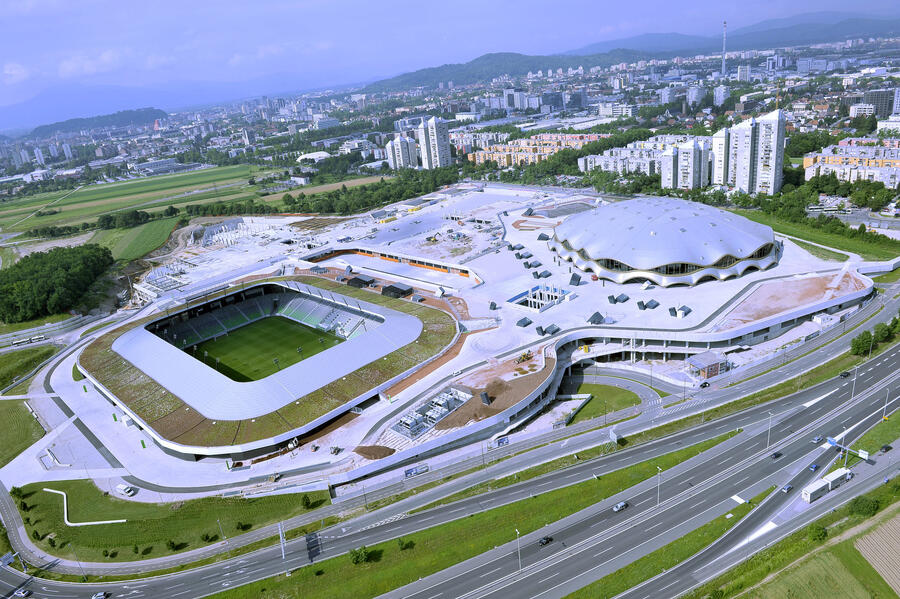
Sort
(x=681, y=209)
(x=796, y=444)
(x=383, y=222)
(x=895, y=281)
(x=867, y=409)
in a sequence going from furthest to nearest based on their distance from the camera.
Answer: (x=383, y=222), (x=681, y=209), (x=895, y=281), (x=867, y=409), (x=796, y=444)

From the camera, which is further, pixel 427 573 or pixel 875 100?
pixel 875 100

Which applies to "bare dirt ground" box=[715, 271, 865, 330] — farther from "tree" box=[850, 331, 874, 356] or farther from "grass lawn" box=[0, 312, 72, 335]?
"grass lawn" box=[0, 312, 72, 335]

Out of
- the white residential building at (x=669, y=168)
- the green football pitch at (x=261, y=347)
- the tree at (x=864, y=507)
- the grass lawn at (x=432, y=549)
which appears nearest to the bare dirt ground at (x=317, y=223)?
the green football pitch at (x=261, y=347)

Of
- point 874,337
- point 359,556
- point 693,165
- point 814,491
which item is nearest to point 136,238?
point 359,556

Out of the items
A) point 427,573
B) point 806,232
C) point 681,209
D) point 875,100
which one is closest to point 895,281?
point 806,232

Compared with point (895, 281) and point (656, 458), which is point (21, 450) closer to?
point (656, 458)

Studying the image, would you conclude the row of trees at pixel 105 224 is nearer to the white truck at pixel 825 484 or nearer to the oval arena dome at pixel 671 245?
the oval arena dome at pixel 671 245

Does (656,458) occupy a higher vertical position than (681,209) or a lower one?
lower
